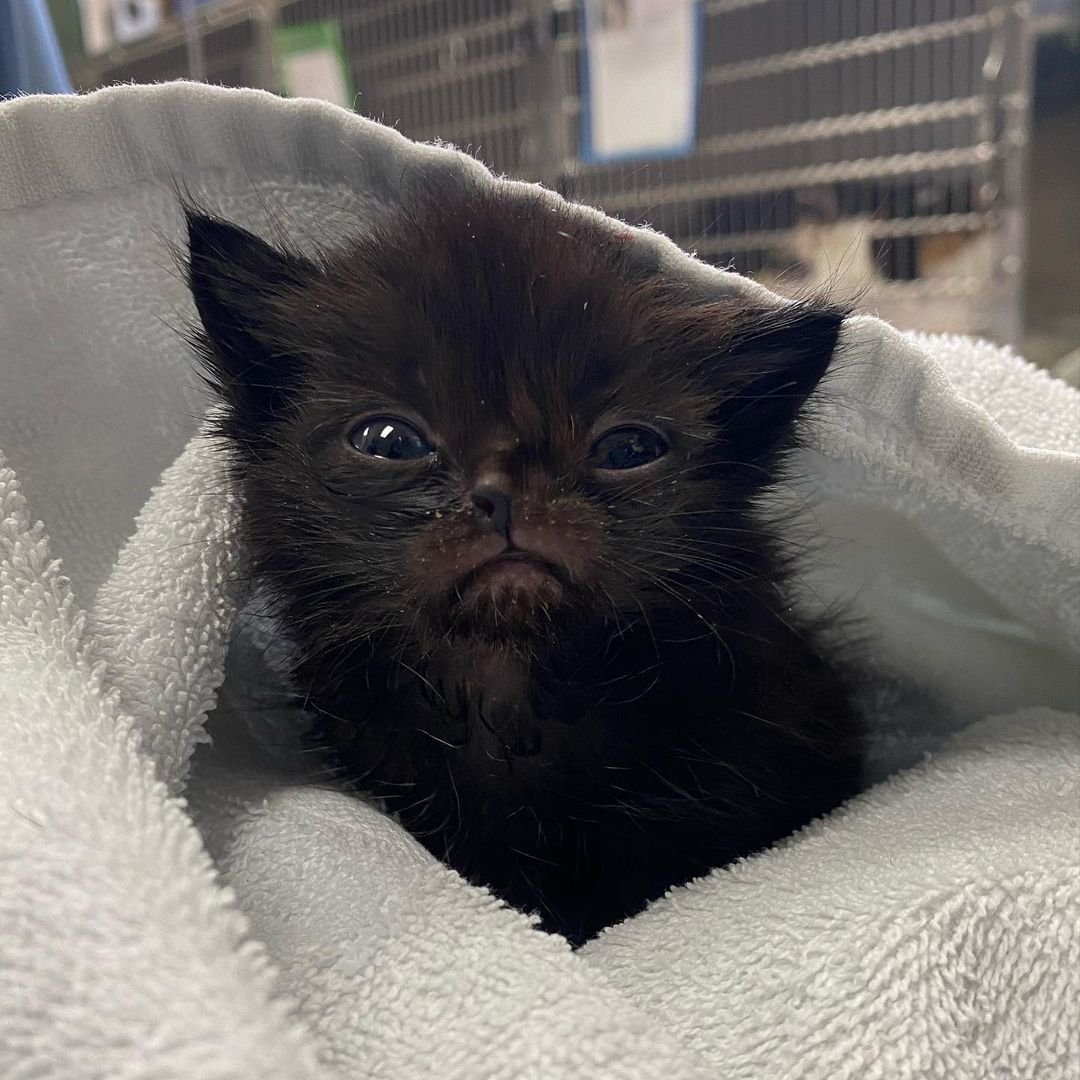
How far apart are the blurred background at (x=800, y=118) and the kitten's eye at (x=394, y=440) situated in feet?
4.02

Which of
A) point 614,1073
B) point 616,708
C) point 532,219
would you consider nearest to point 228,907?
point 614,1073

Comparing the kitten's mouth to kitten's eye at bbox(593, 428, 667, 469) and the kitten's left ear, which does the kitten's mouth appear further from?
the kitten's left ear

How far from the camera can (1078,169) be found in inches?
70.9

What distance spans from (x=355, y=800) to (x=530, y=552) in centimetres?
21

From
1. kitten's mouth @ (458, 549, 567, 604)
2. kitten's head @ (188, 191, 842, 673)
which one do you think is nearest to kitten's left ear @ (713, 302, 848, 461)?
kitten's head @ (188, 191, 842, 673)

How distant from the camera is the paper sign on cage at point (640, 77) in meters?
1.90

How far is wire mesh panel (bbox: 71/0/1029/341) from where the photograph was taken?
176cm

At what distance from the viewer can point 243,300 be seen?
71 centimetres

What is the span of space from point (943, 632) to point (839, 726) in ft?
0.53

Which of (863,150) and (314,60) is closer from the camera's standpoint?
(863,150)

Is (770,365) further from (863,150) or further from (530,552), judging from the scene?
(863,150)

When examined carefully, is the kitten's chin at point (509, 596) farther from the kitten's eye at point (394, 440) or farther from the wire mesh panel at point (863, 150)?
the wire mesh panel at point (863, 150)

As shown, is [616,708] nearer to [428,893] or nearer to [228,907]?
[428,893]

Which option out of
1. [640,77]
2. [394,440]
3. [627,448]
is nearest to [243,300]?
[394,440]
